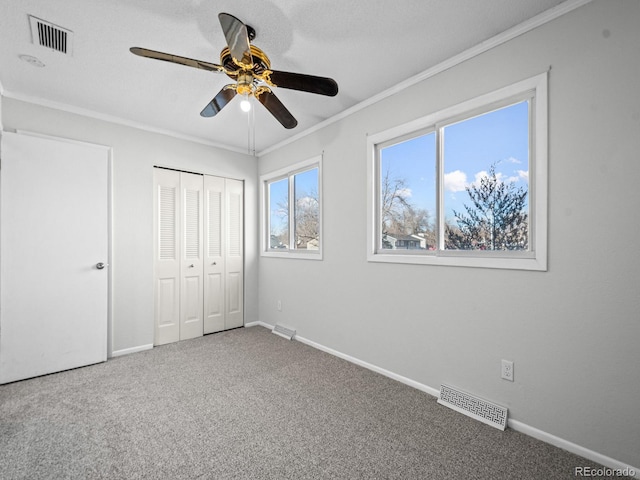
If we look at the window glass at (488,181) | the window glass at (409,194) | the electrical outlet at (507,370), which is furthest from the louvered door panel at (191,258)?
the electrical outlet at (507,370)

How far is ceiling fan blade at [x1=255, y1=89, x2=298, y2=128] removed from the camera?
204 centimetres

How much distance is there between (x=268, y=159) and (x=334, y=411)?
10.9 feet

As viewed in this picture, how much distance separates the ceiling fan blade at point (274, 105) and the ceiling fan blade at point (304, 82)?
14 cm

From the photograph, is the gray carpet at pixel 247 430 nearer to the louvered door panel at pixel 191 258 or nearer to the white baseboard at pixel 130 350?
the white baseboard at pixel 130 350

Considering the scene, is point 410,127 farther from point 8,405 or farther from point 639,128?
point 8,405

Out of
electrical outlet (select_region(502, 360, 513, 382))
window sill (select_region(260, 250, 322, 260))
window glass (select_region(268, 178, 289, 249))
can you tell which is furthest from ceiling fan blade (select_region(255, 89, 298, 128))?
electrical outlet (select_region(502, 360, 513, 382))

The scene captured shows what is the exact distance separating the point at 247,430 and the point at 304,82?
2201 millimetres

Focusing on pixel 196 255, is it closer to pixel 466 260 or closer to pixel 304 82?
pixel 304 82

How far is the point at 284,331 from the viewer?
3.87 meters

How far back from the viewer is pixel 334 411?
215 cm

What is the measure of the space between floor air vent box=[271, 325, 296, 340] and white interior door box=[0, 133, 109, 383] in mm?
1848

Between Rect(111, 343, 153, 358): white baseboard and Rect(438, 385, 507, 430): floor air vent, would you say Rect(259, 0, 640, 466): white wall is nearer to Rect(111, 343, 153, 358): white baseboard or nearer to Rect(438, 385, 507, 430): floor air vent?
Rect(438, 385, 507, 430): floor air vent

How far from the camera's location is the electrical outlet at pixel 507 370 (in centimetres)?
197

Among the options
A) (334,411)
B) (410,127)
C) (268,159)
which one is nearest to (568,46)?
(410,127)
